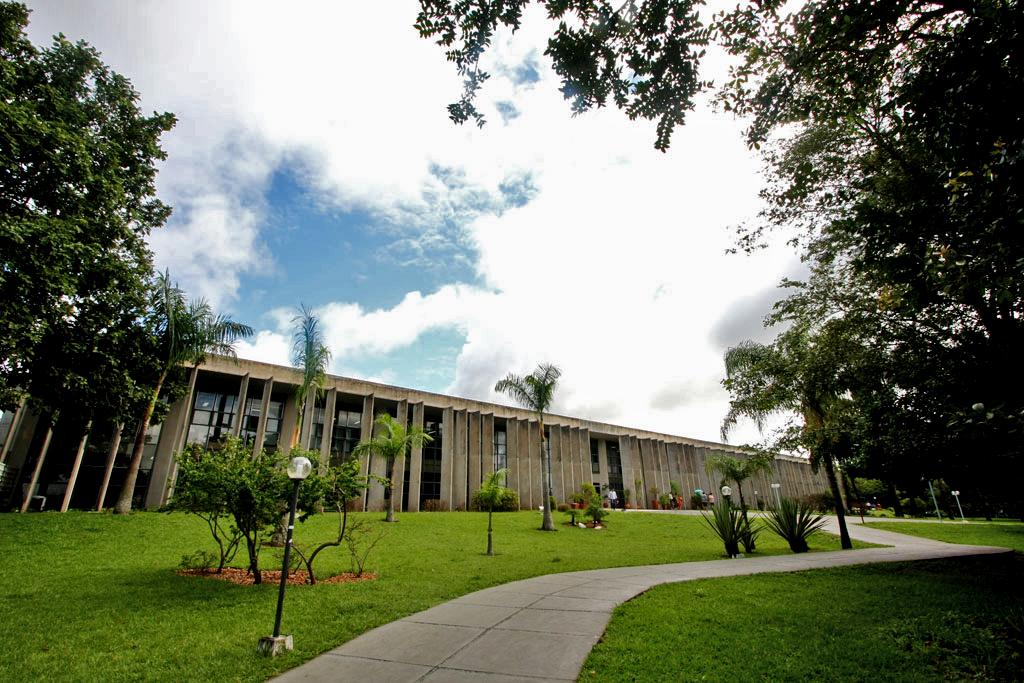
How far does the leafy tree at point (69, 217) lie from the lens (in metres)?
11.4

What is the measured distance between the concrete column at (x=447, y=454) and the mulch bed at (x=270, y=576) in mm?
21837

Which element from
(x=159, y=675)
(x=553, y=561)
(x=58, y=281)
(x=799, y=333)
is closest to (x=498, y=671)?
(x=159, y=675)

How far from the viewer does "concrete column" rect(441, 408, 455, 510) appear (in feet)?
105

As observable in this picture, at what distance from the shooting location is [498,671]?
14.3 feet

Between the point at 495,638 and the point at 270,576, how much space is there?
724cm

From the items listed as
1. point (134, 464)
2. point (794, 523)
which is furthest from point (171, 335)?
point (794, 523)

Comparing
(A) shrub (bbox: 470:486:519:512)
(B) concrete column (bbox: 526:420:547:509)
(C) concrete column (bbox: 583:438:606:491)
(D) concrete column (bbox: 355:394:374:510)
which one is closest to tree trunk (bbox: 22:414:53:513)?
(D) concrete column (bbox: 355:394:374:510)

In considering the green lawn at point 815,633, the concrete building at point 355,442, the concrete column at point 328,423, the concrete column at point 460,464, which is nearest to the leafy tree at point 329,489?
the green lawn at point 815,633

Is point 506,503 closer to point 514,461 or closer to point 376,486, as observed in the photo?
point 514,461

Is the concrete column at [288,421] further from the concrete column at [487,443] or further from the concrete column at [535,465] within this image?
the concrete column at [535,465]

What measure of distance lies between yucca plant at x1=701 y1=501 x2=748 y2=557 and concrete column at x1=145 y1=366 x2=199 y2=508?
84.4 feet

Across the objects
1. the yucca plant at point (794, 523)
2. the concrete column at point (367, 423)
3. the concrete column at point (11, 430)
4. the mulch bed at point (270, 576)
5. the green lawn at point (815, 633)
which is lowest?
the green lawn at point (815, 633)

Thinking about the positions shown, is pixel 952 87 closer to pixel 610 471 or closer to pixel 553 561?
pixel 553 561

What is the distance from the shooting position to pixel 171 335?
19672 millimetres
